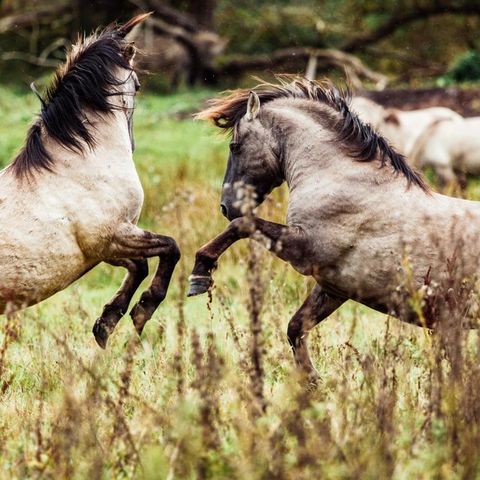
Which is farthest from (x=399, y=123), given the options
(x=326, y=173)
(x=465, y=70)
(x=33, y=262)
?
(x=465, y=70)

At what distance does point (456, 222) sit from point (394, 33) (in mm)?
24493

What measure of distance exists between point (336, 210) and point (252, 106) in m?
0.98

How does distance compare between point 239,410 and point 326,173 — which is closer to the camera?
point 239,410

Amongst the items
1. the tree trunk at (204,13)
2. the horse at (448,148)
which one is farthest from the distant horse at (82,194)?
the tree trunk at (204,13)

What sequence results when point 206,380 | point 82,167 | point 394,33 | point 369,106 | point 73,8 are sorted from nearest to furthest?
1. point 206,380
2. point 82,167
3. point 369,106
4. point 73,8
5. point 394,33

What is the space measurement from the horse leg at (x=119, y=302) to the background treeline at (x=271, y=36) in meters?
14.4

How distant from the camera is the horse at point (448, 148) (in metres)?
13.0

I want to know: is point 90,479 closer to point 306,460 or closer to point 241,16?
point 306,460

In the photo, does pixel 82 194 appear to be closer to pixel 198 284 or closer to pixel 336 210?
pixel 198 284

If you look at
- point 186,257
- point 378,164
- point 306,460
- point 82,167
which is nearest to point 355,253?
point 378,164

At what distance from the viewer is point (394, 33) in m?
29.2

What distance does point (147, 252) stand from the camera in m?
6.55

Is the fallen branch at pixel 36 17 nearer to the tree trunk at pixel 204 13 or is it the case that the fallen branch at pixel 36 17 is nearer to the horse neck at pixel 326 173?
the tree trunk at pixel 204 13

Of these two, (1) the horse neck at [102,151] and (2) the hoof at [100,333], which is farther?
(2) the hoof at [100,333]
